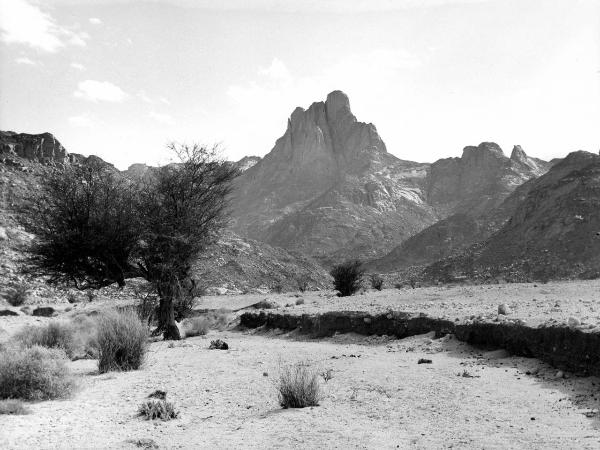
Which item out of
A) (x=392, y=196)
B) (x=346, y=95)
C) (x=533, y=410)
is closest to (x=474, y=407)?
(x=533, y=410)

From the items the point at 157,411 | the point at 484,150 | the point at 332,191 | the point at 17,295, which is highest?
the point at 484,150

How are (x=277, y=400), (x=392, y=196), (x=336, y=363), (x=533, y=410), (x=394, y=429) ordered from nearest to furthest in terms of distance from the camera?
(x=394, y=429) → (x=533, y=410) → (x=277, y=400) → (x=336, y=363) → (x=392, y=196)

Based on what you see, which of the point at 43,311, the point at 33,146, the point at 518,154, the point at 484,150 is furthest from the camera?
the point at 484,150

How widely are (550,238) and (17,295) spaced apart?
57.7 meters

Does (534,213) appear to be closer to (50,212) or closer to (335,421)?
(50,212)

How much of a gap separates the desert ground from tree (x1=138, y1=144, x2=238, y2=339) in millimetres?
5240

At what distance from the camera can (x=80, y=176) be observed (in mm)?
18672

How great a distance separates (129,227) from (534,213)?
68.4 m

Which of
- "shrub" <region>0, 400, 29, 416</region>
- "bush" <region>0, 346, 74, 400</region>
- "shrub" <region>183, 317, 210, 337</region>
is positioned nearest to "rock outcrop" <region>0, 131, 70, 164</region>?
"shrub" <region>183, 317, 210, 337</region>

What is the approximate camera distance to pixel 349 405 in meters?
7.60

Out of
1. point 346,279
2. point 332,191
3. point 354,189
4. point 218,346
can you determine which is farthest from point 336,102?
point 218,346

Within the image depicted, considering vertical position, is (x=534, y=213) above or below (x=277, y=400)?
above

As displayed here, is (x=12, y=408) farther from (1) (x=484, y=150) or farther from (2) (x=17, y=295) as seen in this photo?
(1) (x=484, y=150)

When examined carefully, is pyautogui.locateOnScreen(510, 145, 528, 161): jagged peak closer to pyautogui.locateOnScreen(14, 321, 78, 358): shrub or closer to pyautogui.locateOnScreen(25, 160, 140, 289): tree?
pyautogui.locateOnScreen(25, 160, 140, 289): tree
